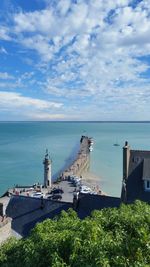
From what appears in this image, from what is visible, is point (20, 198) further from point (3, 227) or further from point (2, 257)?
point (2, 257)

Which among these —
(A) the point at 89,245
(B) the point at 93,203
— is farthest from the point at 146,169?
(A) the point at 89,245

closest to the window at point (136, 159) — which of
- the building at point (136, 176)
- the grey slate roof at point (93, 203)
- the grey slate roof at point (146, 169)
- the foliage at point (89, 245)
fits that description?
the building at point (136, 176)

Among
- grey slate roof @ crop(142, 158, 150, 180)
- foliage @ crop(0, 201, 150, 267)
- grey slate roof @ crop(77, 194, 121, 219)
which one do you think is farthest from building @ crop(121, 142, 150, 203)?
foliage @ crop(0, 201, 150, 267)

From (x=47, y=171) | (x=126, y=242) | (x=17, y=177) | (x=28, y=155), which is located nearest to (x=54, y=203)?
(x=126, y=242)

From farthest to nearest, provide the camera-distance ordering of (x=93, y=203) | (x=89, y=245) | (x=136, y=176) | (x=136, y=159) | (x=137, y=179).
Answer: (x=136, y=159), (x=136, y=176), (x=137, y=179), (x=93, y=203), (x=89, y=245)

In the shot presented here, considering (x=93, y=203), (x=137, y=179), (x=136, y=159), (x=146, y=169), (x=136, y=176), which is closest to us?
(x=93, y=203)

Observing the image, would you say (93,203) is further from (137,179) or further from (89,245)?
(89,245)
